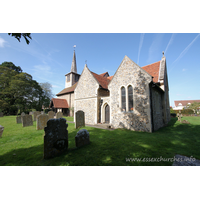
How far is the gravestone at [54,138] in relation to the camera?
367 centimetres

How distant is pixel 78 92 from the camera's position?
15219mm

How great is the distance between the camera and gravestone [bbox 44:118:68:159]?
12.0 feet

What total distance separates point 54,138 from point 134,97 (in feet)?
23.3

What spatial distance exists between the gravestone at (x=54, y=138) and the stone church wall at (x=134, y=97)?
6222mm

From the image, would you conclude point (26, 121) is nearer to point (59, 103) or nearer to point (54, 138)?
point (54, 138)

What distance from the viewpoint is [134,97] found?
341 inches

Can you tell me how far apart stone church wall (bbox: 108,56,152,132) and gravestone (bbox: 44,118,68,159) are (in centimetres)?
622

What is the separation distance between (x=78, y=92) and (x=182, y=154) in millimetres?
13610

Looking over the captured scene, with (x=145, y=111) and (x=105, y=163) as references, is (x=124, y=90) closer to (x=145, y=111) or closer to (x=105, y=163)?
(x=145, y=111)

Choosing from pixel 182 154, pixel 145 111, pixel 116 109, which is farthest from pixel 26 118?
pixel 182 154

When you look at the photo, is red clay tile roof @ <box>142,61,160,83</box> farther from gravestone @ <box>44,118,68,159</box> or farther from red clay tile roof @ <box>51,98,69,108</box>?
red clay tile roof @ <box>51,98,69,108</box>

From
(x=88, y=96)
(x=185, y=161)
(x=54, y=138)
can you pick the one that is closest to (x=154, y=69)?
(x=88, y=96)

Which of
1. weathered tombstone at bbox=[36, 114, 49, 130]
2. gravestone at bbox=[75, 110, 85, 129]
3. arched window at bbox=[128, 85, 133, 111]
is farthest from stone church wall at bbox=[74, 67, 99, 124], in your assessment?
weathered tombstone at bbox=[36, 114, 49, 130]

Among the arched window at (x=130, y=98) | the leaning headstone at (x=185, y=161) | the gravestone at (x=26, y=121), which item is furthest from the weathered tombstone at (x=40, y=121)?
the leaning headstone at (x=185, y=161)
